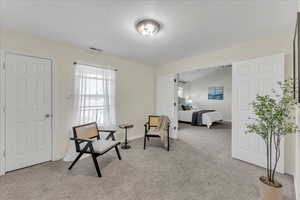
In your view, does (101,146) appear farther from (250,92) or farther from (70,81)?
(250,92)

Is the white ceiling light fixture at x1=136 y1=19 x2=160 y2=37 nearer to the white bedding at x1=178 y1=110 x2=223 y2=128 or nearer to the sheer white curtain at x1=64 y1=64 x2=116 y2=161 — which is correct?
the sheer white curtain at x1=64 y1=64 x2=116 y2=161

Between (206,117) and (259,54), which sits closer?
(259,54)

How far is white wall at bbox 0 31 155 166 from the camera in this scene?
250 centimetres

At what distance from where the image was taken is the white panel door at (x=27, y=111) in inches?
91.4

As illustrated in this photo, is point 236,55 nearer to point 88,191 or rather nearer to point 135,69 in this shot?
point 135,69

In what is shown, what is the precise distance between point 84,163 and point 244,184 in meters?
2.68

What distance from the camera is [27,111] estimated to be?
8.10 feet

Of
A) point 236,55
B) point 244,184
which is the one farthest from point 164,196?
point 236,55

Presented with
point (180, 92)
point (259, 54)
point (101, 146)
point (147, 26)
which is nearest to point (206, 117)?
point (180, 92)

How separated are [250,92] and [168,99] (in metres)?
2.15

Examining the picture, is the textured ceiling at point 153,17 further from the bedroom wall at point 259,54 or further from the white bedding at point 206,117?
the white bedding at point 206,117

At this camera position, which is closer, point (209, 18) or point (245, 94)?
point (209, 18)

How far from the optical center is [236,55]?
9.39 feet

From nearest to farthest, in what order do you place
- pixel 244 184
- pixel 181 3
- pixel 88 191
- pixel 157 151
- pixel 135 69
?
pixel 181 3 < pixel 88 191 < pixel 244 184 < pixel 157 151 < pixel 135 69
